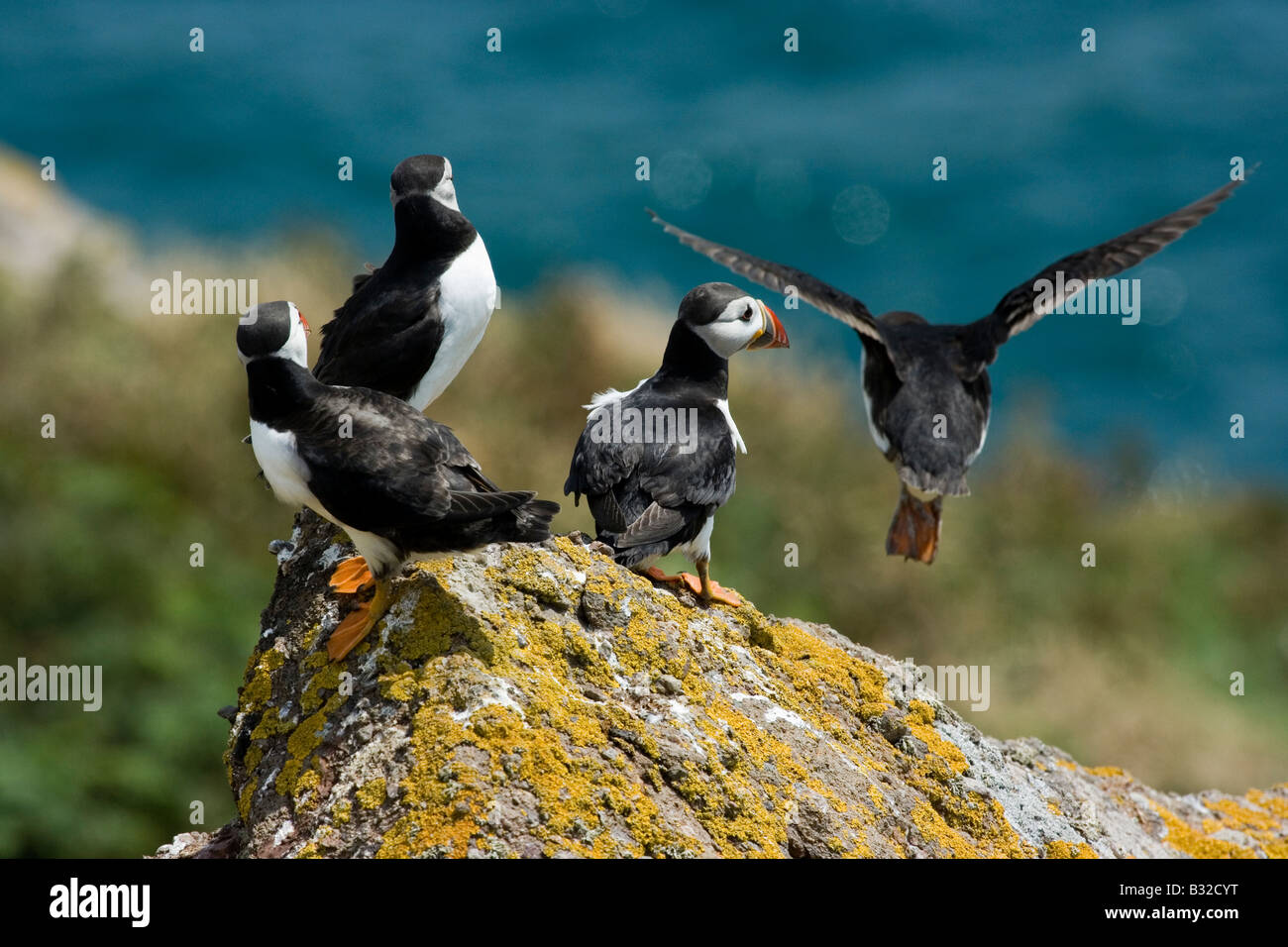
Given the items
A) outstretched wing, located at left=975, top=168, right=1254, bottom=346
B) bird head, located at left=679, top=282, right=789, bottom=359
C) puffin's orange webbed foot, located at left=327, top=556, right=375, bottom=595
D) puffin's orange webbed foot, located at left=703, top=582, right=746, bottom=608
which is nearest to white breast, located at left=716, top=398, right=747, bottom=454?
bird head, located at left=679, top=282, right=789, bottom=359

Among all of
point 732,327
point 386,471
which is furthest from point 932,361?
point 386,471

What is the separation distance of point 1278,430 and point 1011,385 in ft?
75.6

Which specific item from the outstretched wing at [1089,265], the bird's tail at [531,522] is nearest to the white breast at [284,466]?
the bird's tail at [531,522]

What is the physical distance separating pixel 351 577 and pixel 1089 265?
591 centimetres

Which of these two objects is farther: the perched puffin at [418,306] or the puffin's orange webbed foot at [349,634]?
the perched puffin at [418,306]

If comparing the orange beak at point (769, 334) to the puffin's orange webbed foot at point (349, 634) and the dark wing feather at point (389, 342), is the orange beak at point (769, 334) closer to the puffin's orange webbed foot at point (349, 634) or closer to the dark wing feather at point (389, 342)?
the dark wing feather at point (389, 342)

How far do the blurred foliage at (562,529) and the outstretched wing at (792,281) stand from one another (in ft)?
10.6

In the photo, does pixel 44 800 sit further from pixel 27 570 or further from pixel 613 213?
pixel 613 213

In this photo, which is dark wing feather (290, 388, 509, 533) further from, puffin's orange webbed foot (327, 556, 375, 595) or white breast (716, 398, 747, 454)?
white breast (716, 398, 747, 454)

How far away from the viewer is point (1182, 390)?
37969mm

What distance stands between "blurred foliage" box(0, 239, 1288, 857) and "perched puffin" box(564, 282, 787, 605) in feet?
14.9

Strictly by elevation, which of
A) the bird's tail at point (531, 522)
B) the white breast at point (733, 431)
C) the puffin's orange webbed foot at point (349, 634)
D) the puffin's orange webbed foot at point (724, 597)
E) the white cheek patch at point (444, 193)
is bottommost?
the puffin's orange webbed foot at point (349, 634)

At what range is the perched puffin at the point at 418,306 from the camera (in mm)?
6566

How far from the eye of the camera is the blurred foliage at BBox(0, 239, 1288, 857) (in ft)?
32.4
